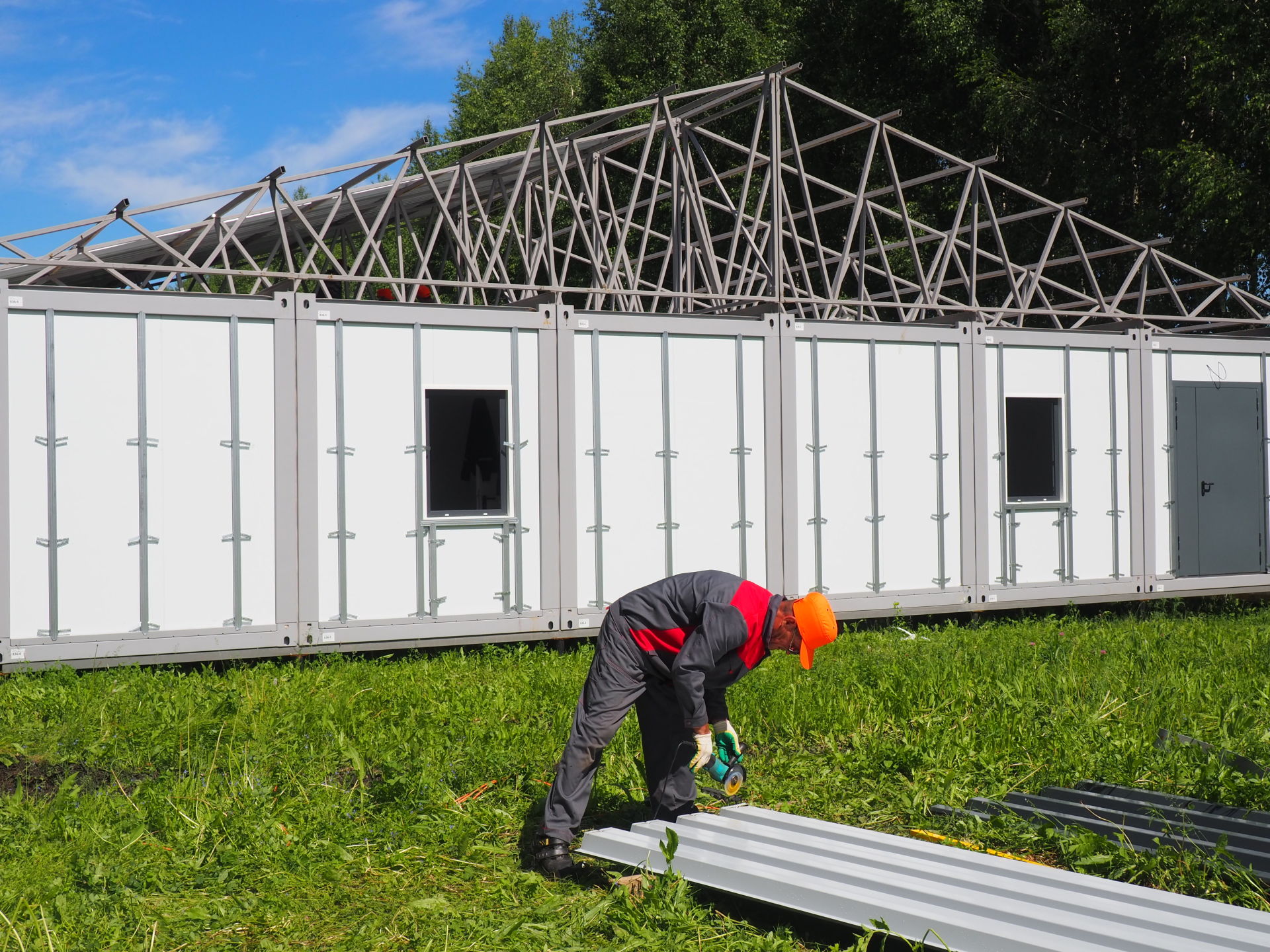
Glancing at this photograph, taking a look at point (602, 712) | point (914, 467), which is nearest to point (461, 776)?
point (602, 712)

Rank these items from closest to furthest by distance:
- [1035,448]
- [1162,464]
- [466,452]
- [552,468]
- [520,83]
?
[466,452] < [552,468] < [1035,448] < [1162,464] < [520,83]

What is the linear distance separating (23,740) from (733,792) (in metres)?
4.71

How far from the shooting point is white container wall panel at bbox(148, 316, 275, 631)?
964 centimetres

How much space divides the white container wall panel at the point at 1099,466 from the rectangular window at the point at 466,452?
6.47 meters

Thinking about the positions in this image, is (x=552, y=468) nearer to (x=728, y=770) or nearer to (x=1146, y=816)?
(x=728, y=770)

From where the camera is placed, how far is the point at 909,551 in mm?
12219

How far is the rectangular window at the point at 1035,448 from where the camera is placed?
12.9 m

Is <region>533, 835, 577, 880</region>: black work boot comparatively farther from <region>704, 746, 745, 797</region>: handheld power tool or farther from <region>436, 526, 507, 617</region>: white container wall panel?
<region>436, 526, 507, 617</region>: white container wall panel

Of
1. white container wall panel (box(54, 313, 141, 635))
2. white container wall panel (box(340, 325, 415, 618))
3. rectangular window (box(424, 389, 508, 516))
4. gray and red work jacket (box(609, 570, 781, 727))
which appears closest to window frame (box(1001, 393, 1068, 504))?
rectangular window (box(424, 389, 508, 516))

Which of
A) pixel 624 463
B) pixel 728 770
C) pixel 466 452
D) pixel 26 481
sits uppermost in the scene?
pixel 466 452

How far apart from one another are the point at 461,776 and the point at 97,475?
4.66 m

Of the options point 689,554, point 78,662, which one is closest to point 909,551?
point 689,554

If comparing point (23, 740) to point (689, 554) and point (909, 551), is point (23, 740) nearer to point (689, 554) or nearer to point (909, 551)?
point (689, 554)

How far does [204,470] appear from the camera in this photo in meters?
9.82
